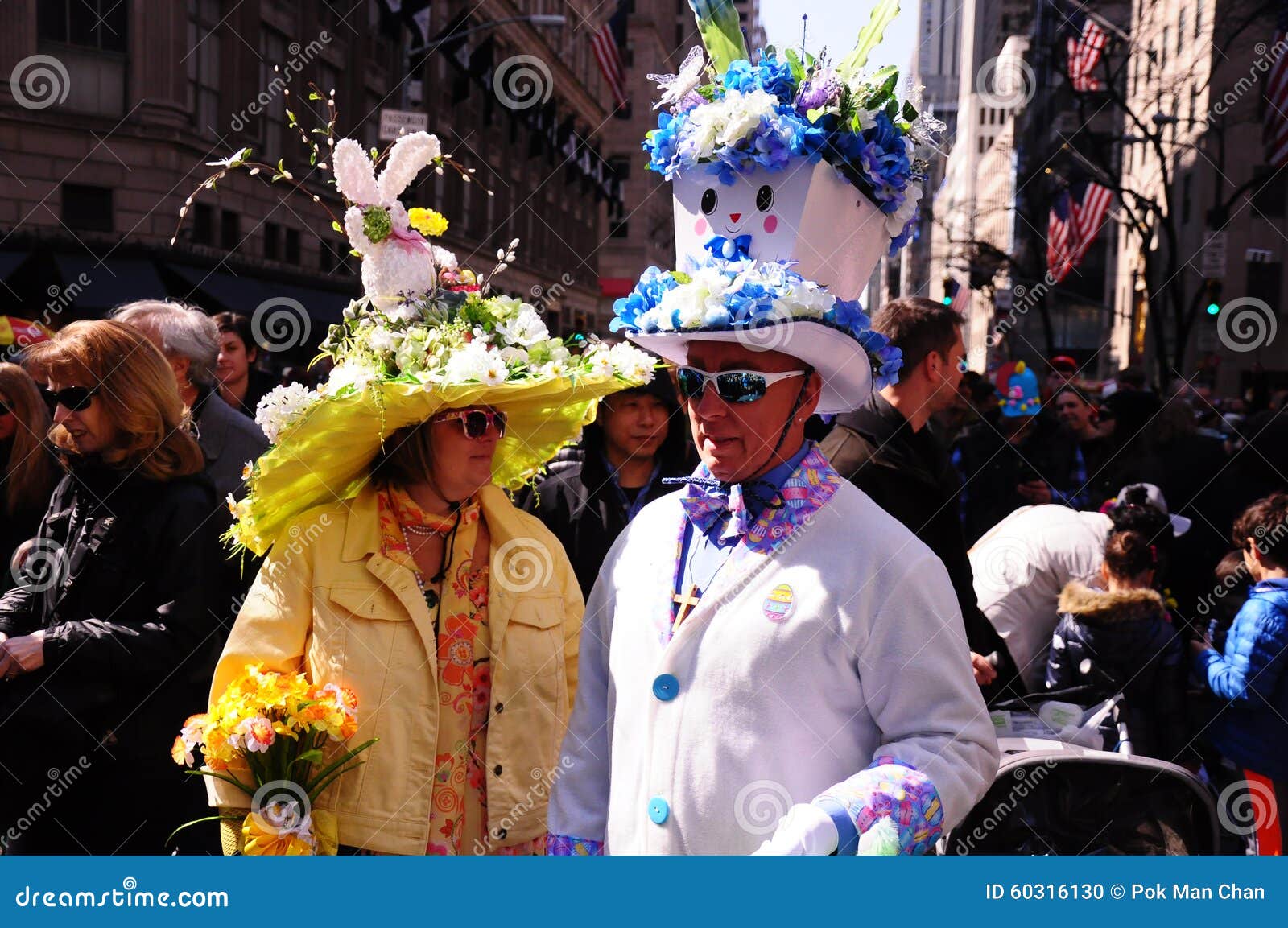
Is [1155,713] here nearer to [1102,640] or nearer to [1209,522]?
[1102,640]

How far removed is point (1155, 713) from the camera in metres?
5.10

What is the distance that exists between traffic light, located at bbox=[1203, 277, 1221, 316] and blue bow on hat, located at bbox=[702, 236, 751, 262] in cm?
1806

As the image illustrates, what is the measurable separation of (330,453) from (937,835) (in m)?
1.86

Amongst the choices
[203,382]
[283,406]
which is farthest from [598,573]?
[203,382]

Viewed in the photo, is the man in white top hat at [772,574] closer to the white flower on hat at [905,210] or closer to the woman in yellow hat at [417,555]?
the white flower on hat at [905,210]

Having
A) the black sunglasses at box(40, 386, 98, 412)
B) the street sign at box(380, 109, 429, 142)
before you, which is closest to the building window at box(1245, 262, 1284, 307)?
the street sign at box(380, 109, 429, 142)

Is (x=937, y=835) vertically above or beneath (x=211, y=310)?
beneath

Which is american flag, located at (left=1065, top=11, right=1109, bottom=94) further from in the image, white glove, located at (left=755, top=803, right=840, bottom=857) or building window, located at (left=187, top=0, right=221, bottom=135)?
white glove, located at (left=755, top=803, right=840, bottom=857)

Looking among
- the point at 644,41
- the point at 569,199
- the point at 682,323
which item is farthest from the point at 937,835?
the point at 644,41

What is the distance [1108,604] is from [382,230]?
306 cm

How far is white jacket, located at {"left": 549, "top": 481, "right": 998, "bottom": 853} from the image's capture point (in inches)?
93.6

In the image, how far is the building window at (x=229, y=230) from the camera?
2086 cm

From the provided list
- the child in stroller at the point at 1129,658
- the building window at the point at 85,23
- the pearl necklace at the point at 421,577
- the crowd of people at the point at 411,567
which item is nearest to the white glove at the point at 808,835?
the crowd of people at the point at 411,567

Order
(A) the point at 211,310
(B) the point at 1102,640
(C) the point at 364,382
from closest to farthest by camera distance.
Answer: (C) the point at 364,382 → (B) the point at 1102,640 → (A) the point at 211,310
